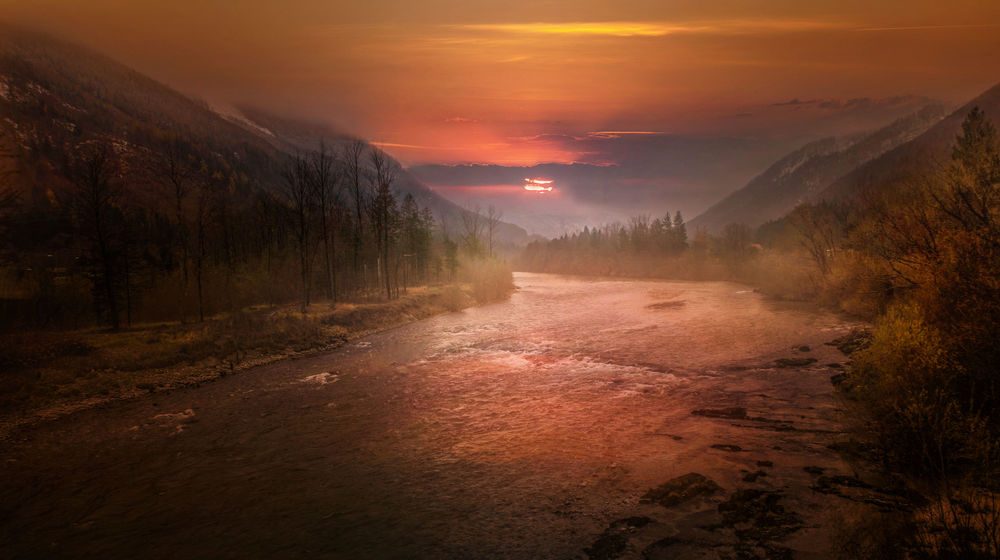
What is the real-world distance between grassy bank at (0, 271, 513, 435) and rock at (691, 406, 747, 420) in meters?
24.6

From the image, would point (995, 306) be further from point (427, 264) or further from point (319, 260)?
point (427, 264)

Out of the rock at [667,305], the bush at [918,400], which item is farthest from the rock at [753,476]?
the rock at [667,305]

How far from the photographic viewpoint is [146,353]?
27391mm

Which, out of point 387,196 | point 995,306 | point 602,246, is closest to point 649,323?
point 995,306

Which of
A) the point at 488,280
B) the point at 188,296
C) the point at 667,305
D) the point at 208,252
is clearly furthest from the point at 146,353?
the point at 488,280

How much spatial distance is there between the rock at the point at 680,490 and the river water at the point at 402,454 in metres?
0.39

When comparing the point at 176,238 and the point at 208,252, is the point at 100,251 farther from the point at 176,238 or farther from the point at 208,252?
the point at 176,238

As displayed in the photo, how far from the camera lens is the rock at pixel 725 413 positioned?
705 inches

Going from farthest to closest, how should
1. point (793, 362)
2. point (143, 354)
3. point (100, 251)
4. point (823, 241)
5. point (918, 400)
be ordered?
→ point (823, 241) → point (100, 251) → point (143, 354) → point (793, 362) → point (918, 400)

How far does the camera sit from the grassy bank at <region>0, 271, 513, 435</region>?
21469 mm

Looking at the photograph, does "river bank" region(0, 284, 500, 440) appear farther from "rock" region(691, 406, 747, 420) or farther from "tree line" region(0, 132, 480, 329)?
"rock" region(691, 406, 747, 420)

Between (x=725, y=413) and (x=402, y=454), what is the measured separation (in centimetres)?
1216

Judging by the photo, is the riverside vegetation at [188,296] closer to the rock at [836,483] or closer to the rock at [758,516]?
the rock at [758,516]

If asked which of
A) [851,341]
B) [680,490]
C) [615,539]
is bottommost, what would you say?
[615,539]
